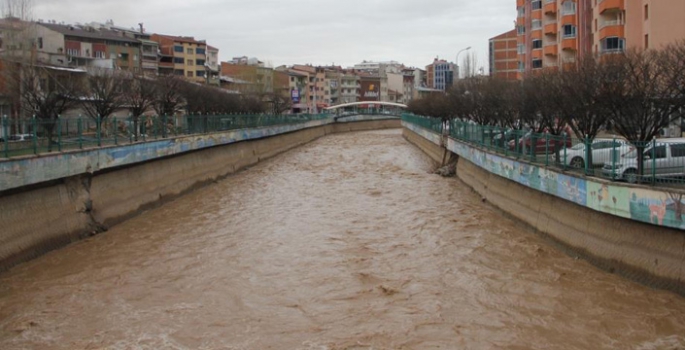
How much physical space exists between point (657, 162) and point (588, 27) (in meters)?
39.2

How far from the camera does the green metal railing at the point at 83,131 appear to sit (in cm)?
1655

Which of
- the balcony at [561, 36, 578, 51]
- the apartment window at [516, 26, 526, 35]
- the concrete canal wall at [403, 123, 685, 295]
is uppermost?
the apartment window at [516, 26, 526, 35]

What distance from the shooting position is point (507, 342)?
9.98 m

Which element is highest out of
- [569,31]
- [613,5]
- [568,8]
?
[568,8]

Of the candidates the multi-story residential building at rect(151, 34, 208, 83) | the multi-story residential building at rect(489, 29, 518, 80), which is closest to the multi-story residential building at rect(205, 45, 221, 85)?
the multi-story residential building at rect(151, 34, 208, 83)

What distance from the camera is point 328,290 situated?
12742 millimetres

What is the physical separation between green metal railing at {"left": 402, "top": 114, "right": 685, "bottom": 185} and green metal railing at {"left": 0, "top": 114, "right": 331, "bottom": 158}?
13150 millimetres

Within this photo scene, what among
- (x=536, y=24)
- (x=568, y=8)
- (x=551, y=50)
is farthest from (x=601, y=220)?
(x=536, y=24)

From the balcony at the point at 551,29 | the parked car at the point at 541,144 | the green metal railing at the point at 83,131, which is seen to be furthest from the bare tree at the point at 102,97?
the balcony at the point at 551,29

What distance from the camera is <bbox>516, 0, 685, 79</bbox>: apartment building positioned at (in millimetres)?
31547

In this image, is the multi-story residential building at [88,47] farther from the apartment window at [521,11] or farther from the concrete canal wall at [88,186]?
the apartment window at [521,11]

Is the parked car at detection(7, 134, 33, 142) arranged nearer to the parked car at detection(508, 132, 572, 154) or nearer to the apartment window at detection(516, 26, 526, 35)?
the parked car at detection(508, 132, 572, 154)

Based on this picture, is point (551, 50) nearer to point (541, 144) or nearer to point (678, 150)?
point (541, 144)

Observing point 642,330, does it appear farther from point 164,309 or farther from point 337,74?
point 337,74
